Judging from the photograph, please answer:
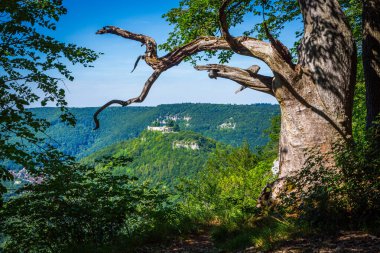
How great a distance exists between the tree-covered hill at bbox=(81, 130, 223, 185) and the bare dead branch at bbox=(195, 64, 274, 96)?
134 meters

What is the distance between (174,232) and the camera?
6.50 m

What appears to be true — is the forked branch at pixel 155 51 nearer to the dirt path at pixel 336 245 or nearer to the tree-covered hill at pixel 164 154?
the dirt path at pixel 336 245

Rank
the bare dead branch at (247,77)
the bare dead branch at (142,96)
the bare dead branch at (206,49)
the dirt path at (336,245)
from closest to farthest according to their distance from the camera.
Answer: the dirt path at (336,245) → the bare dead branch at (206,49) → the bare dead branch at (247,77) → the bare dead branch at (142,96)

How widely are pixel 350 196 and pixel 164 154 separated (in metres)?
173

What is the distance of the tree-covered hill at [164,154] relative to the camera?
153 m

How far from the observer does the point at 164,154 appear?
17575cm

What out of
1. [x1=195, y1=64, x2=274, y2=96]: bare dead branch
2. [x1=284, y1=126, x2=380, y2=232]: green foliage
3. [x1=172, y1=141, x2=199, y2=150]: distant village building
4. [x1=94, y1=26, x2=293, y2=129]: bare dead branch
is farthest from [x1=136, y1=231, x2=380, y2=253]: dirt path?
[x1=172, y1=141, x2=199, y2=150]: distant village building

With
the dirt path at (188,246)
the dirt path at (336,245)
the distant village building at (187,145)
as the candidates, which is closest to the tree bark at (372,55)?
the dirt path at (336,245)

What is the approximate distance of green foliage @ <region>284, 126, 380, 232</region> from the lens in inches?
172

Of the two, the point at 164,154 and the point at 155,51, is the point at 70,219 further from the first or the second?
the point at 164,154

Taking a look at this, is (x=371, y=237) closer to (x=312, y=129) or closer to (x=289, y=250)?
(x=289, y=250)

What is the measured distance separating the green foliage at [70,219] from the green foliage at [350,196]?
2.92 meters

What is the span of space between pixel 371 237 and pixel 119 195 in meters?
4.59

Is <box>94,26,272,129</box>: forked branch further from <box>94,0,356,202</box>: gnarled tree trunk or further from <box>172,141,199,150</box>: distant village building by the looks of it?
<box>172,141,199,150</box>: distant village building
